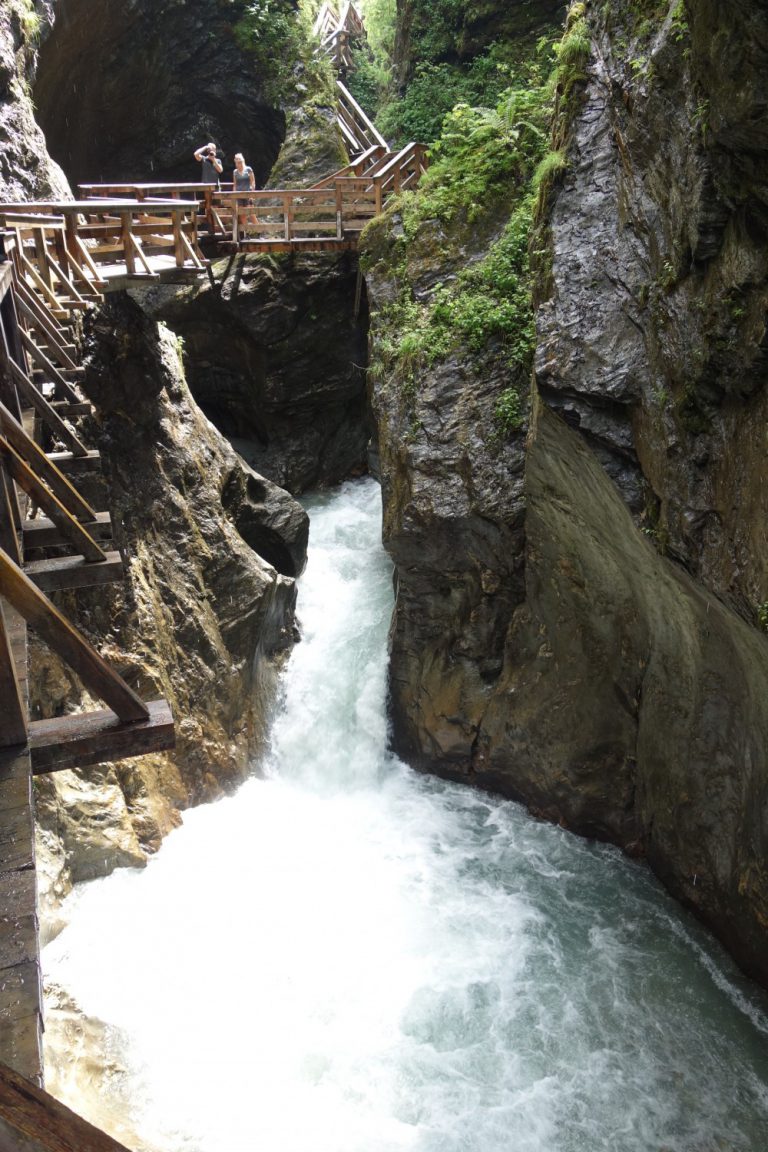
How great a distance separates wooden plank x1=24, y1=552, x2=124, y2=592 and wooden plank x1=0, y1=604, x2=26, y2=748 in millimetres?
2075

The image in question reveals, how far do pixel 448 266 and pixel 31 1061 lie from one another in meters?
11.5

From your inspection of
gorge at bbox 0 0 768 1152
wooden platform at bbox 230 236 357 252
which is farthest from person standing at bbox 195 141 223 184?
gorge at bbox 0 0 768 1152

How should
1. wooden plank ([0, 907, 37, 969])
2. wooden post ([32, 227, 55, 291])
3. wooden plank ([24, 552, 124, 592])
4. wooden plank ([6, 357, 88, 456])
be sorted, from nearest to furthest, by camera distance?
wooden plank ([0, 907, 37, 969])
wooden plank ([24, 552, 124, 592])
wooden plank ([6, 357, 88, 456])
wooden post ([32, 227, 55, 291])

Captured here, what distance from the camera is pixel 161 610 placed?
10430 mm

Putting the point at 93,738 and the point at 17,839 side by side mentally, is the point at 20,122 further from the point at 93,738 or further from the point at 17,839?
the point at 17,839

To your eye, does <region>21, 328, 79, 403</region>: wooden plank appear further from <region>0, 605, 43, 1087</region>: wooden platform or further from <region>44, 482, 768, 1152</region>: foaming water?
<region>44, 482, 768, 1152</region>: foaming water

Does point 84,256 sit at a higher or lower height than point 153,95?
lower

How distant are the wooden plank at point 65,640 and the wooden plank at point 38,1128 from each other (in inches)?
108

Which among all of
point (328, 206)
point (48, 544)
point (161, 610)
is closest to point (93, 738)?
point (48, 544)

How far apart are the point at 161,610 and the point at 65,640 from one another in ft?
20.8

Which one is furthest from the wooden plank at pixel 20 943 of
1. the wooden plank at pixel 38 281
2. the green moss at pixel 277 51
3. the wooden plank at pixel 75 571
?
the green moss at pixel 277 51

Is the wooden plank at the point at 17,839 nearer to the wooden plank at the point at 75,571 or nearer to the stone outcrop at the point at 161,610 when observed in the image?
the wooden plank at the point at 75,571

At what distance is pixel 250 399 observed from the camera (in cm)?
1975

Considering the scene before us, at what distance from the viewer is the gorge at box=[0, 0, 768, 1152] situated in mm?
6855
